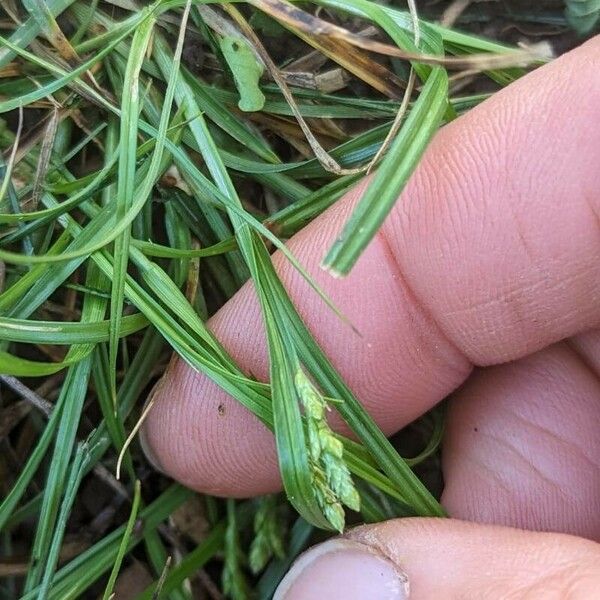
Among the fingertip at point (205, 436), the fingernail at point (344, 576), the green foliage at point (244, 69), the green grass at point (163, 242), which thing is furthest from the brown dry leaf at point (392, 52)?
the fingernail at point (344, 576)

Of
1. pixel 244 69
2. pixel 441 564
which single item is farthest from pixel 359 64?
pixel 441 564

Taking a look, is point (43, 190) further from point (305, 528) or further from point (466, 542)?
point (466, 542)

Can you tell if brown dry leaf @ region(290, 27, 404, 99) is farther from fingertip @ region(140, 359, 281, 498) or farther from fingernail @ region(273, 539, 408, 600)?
fingernail @ region(273, 539, 408, 600)

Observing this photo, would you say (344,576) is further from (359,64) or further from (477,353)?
(359,64)

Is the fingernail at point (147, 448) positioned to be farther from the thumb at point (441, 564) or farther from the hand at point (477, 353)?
the thumb at point (441, 564)

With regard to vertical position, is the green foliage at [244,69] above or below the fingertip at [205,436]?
above

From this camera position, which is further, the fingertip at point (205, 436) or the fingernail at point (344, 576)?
the fingertip at point (205, 436)

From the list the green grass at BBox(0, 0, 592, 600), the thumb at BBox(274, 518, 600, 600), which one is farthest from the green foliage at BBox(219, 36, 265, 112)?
the thumb at BBox(274, 518, 600, 600)

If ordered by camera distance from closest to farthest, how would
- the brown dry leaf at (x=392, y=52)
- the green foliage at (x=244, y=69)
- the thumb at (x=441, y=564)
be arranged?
the brown dry leaf at (x=392, y=52), the thumb at (x=441, y=564), the green foliage at (x=244, y=69)
